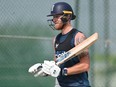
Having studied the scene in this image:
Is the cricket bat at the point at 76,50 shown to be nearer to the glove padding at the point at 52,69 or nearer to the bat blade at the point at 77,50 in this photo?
the bat blade at the point at 77,50

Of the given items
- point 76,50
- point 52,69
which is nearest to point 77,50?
point 76,50

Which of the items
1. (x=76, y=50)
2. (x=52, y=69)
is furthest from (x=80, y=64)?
(x=52, y=69)

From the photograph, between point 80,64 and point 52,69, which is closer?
point 52,69

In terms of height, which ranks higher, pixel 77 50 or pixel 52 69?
pixel 77 50

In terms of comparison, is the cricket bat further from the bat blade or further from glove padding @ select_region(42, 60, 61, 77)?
glove padding @ select_region(42, 60, 61, 77)

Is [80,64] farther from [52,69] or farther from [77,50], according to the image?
[52,69]

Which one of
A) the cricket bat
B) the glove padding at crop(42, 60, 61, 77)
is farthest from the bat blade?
the glove padding at crop(42, 60, 61, 77)

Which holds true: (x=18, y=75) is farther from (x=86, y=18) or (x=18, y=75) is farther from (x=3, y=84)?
(x=86, y=18)

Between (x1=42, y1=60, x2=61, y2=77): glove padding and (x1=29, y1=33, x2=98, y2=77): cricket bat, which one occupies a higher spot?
(x1=29, y1=33, x2=98, y2=77): cricket bat

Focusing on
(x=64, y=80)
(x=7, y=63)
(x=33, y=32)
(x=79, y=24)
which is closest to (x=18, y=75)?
(x=7, y=63)

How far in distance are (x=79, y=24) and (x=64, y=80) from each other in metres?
2.41

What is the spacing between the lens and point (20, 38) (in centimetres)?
628

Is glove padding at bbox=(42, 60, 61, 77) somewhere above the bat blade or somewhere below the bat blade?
below

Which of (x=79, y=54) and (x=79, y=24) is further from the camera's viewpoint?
(x=79, y=24)
